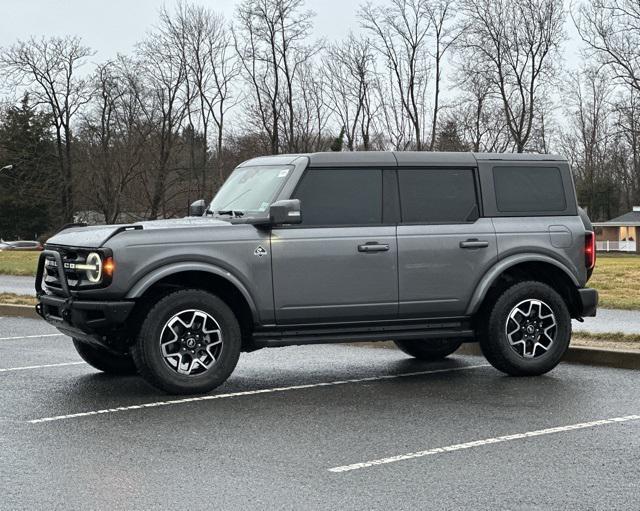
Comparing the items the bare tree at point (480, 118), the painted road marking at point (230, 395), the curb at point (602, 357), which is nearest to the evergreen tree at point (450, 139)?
the bare tree at point (480, 118)

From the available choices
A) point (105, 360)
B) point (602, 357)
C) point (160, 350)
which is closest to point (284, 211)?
point (160, 350)

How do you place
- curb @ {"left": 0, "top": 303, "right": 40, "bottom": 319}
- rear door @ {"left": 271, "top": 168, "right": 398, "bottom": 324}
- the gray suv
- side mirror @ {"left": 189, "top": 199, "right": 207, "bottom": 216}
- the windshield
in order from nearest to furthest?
the gray suv → rear door @ {"left": 271, "top": 168, "right": 398, "bottom": 324} → the windshield → side mirror @ {"left": 189, "top": 199, "right": 207, "bottom": 216} → curb @ {"left": 0, "top": 303, "right": 40, "bottom": 319}

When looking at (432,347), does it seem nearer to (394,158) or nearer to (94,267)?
(394,158)

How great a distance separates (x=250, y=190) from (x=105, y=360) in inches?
82.8

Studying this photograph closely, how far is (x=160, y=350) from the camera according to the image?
8039 millimetres

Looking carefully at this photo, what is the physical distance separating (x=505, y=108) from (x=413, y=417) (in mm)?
48082

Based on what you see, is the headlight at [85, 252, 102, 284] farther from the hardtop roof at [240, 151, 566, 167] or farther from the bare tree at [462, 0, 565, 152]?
the bare tree at [462, 0, 565, 152]

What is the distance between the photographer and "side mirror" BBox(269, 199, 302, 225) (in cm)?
817

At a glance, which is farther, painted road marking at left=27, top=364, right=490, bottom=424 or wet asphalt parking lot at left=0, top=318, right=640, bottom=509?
painted road marking at left=27, top=364, right=490, bottom=424

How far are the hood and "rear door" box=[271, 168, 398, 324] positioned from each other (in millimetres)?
653

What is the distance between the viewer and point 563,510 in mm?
4891

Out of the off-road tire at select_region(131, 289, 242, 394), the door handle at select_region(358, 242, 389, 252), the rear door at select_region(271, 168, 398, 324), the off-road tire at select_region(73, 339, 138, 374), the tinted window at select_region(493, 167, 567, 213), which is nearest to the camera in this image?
the off-road tire at select_region(131, 289, 242, 394)

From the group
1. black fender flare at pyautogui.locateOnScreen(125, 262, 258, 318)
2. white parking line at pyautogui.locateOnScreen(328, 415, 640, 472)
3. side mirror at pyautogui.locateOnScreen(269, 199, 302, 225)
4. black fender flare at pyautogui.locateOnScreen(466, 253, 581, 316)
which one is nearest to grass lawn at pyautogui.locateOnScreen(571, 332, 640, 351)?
black fender flare at pyautogui.locateOnScreen(466, 253, 581, 316)

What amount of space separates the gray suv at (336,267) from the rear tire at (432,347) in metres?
1.26
